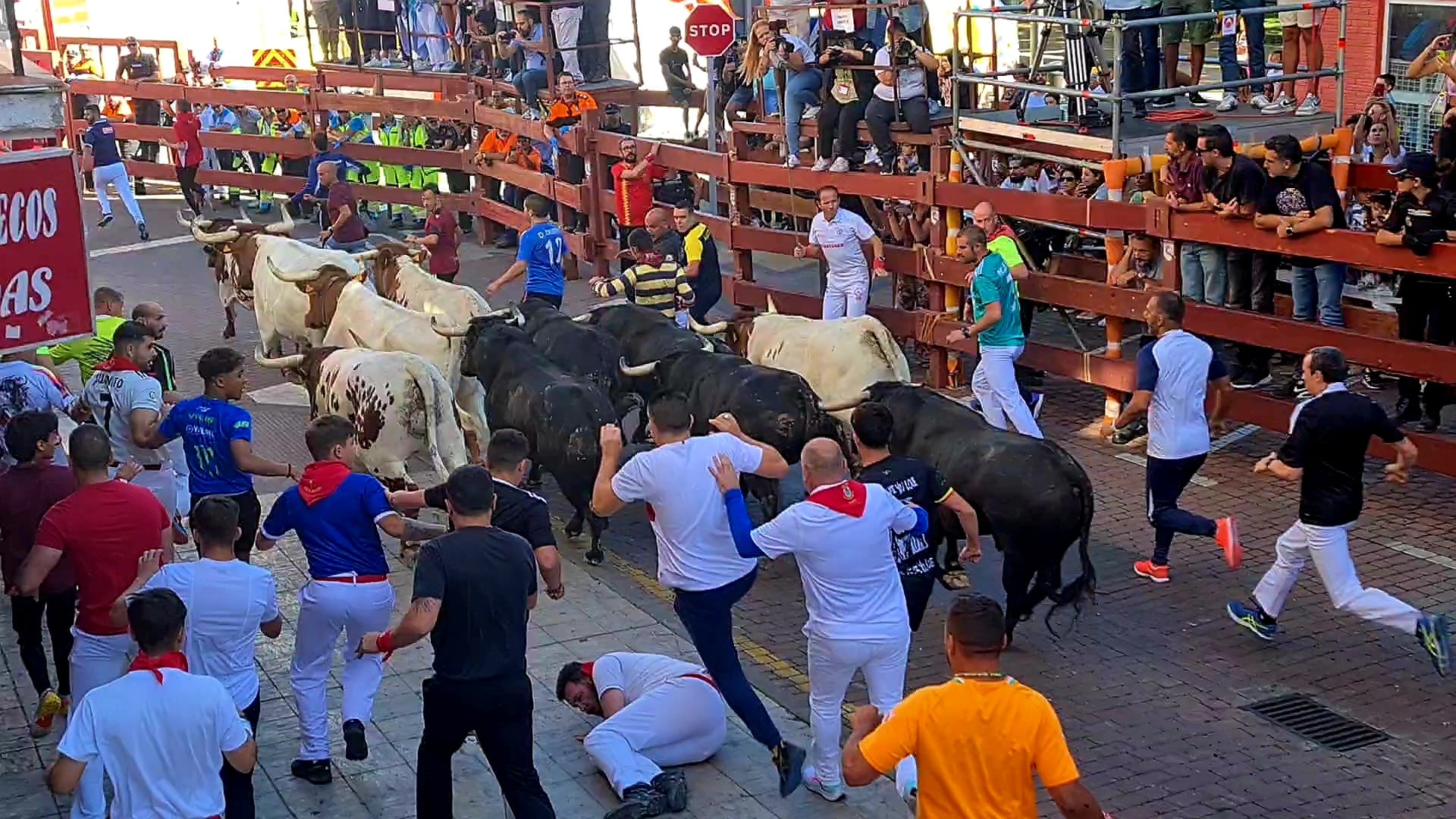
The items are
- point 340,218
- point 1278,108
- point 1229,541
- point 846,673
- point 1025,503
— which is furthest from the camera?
point 340,218

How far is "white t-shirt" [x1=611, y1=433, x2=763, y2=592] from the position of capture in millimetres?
7797

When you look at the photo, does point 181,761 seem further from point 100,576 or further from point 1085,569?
point 1085,569

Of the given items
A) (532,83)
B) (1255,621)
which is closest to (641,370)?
(1255,621)

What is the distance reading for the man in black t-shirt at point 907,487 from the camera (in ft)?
26.0

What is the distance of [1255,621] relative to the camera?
32.0 ft

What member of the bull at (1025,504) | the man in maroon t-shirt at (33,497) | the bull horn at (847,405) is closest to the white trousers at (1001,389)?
the bull horn at (847,405)

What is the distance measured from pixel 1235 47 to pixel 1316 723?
8229mm

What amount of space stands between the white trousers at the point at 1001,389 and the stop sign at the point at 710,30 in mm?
6837

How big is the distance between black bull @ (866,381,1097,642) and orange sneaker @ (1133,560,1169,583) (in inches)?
35.2

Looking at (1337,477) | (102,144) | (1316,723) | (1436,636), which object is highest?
(102,144)

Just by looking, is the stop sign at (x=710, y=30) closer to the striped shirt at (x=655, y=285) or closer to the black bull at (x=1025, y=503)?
the striped shirt at (x=655, y=285)

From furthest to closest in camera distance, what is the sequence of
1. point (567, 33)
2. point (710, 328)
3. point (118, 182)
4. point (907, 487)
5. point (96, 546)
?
point (118, 182)
point (567, 33)
point (710, 328)
point (907, 487)
point (96, 546)

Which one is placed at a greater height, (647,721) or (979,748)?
(979,748)

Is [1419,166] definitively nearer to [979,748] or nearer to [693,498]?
[693,498]
